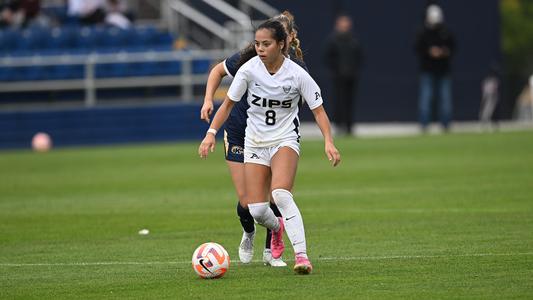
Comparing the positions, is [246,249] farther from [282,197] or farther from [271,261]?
[282,197]

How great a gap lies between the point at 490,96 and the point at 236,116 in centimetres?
2482

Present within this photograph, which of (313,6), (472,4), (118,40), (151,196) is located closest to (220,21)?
(313,6)

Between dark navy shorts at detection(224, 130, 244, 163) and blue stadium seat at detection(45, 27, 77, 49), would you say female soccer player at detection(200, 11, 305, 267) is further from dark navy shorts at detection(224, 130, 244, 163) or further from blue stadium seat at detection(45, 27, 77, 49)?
blue stadium seat at detection(45, 27, 77, 49)

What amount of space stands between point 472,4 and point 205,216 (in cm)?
2315

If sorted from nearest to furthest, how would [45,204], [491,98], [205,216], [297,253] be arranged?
[297,253]
[205,216]
[45,204]
[491,98]

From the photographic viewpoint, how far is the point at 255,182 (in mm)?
9438

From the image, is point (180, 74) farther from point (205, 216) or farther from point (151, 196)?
point (205, 216)

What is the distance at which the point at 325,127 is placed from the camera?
362 inches

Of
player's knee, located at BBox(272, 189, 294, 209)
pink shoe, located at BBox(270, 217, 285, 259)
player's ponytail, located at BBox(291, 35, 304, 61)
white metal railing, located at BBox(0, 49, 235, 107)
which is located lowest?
white metal railing, located at BBox(0, 49, 235, 107)

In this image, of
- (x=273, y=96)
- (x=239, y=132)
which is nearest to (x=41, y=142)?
(x=239, y=132)

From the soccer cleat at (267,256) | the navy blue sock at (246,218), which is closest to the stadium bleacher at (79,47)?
the navy blue sock at (246,218)

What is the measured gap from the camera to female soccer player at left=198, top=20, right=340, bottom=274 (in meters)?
9.13

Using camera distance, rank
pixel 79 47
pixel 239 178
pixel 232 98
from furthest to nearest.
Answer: pixel 79 47 → pixel 239 178 → pixel 232 98

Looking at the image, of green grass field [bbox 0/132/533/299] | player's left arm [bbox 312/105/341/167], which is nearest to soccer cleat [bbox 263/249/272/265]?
green grass field [bbox 0/132/533/299]
